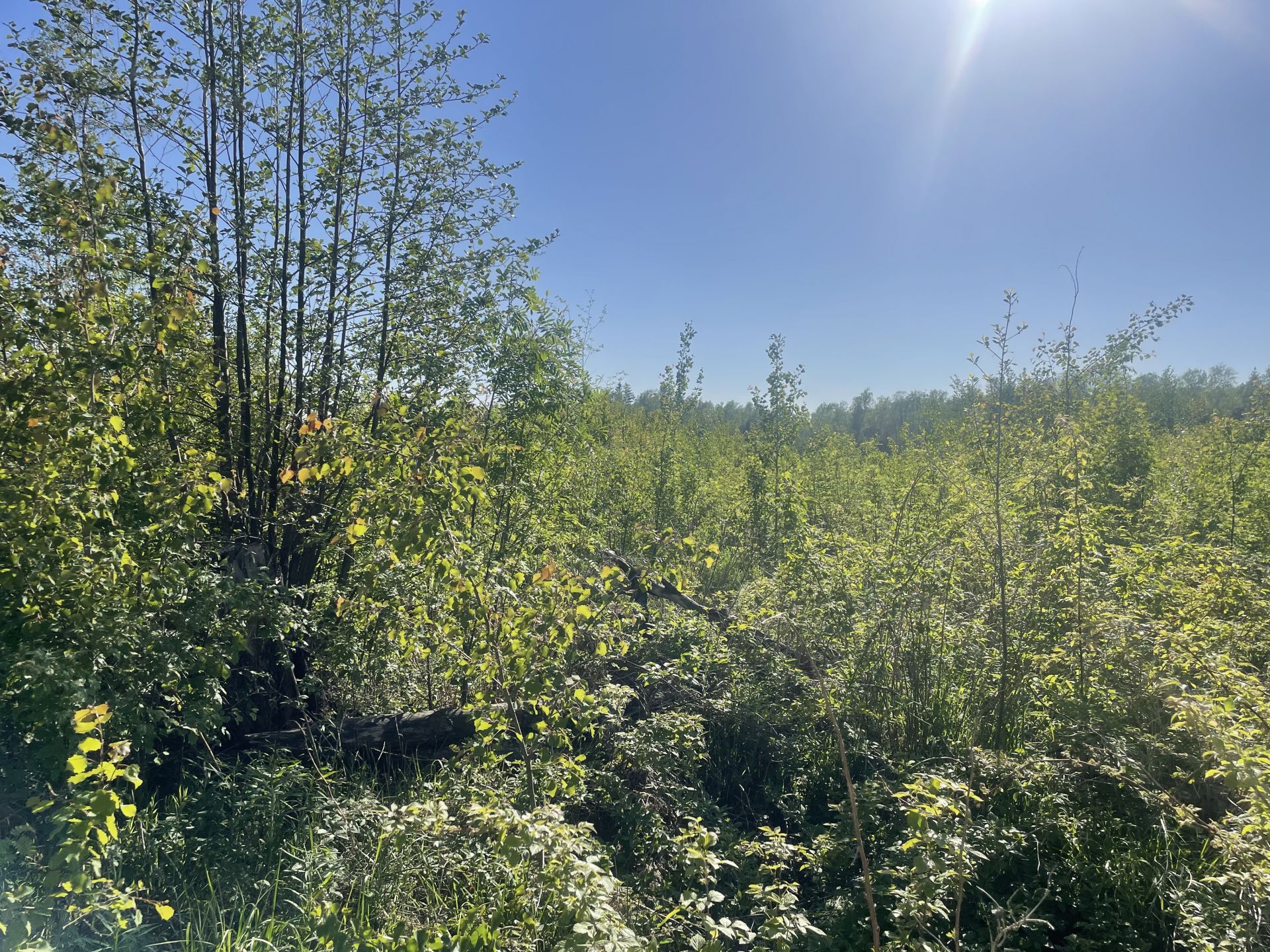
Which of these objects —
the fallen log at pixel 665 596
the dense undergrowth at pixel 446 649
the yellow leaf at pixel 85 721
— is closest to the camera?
the yellow leaf at pixel 85 721

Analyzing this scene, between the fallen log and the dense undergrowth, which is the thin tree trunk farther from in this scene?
the fallen log

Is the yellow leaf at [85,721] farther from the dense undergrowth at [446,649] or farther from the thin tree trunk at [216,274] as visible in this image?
the thin tree trunk at [216,274]

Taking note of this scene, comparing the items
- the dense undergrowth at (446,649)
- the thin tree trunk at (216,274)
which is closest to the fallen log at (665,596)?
the dense undergrowth at (446,649)

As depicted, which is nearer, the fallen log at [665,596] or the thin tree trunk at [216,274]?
the thin tree trunk at [216,274]

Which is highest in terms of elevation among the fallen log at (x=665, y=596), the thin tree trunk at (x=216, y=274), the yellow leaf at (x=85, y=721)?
the thin tree trunk at (x=216, y=274)

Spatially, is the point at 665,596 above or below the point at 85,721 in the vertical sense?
below

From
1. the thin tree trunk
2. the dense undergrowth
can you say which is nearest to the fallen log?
the dense undergrowth

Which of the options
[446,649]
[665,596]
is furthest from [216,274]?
[665,596]

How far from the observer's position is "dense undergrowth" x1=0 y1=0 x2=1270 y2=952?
7.37 feet

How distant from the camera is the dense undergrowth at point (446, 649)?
225 cm

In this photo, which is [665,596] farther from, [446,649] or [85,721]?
[85,721]

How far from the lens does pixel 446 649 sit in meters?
2.78

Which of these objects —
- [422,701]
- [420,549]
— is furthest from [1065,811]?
[422,701]

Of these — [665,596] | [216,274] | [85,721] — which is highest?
[216,274]
